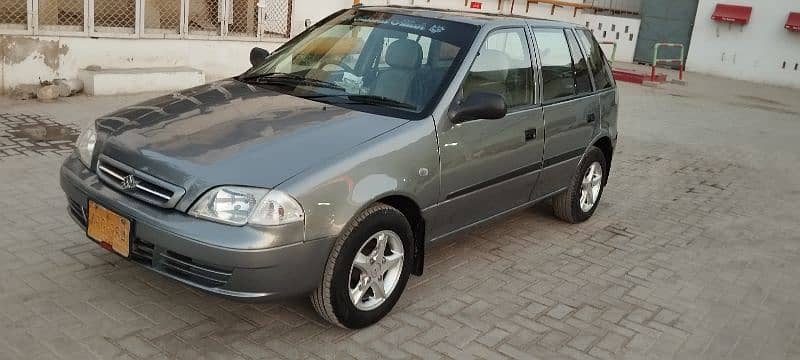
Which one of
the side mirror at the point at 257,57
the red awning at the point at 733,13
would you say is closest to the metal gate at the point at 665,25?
the red awning at the point at 733,13

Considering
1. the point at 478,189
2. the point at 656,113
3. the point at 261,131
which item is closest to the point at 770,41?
the point at 656,113

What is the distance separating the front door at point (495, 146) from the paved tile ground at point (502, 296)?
0.49m

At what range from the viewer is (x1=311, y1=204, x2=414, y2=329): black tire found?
3406 millimetres

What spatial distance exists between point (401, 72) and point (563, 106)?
4.62ft

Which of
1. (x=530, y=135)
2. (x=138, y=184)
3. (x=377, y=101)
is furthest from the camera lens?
(x=530, y=135)

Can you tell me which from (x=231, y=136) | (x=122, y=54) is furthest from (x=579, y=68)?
(x=122, y=54)

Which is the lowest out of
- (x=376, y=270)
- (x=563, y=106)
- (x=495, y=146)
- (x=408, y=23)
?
(x=376, y=270)

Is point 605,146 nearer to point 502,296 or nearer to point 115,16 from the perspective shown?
point 502,296

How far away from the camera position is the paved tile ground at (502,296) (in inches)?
138

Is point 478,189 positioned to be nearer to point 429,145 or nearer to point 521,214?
point 429,145

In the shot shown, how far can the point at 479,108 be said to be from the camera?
3953mm

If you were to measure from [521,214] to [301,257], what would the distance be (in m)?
3.10

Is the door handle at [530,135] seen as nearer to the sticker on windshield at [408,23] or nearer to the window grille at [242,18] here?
the sticker on windshield at [408,23]

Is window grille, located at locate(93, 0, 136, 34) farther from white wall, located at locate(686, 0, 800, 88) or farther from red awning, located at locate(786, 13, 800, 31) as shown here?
red awning, located at locate(786, 13, 800, 31)
